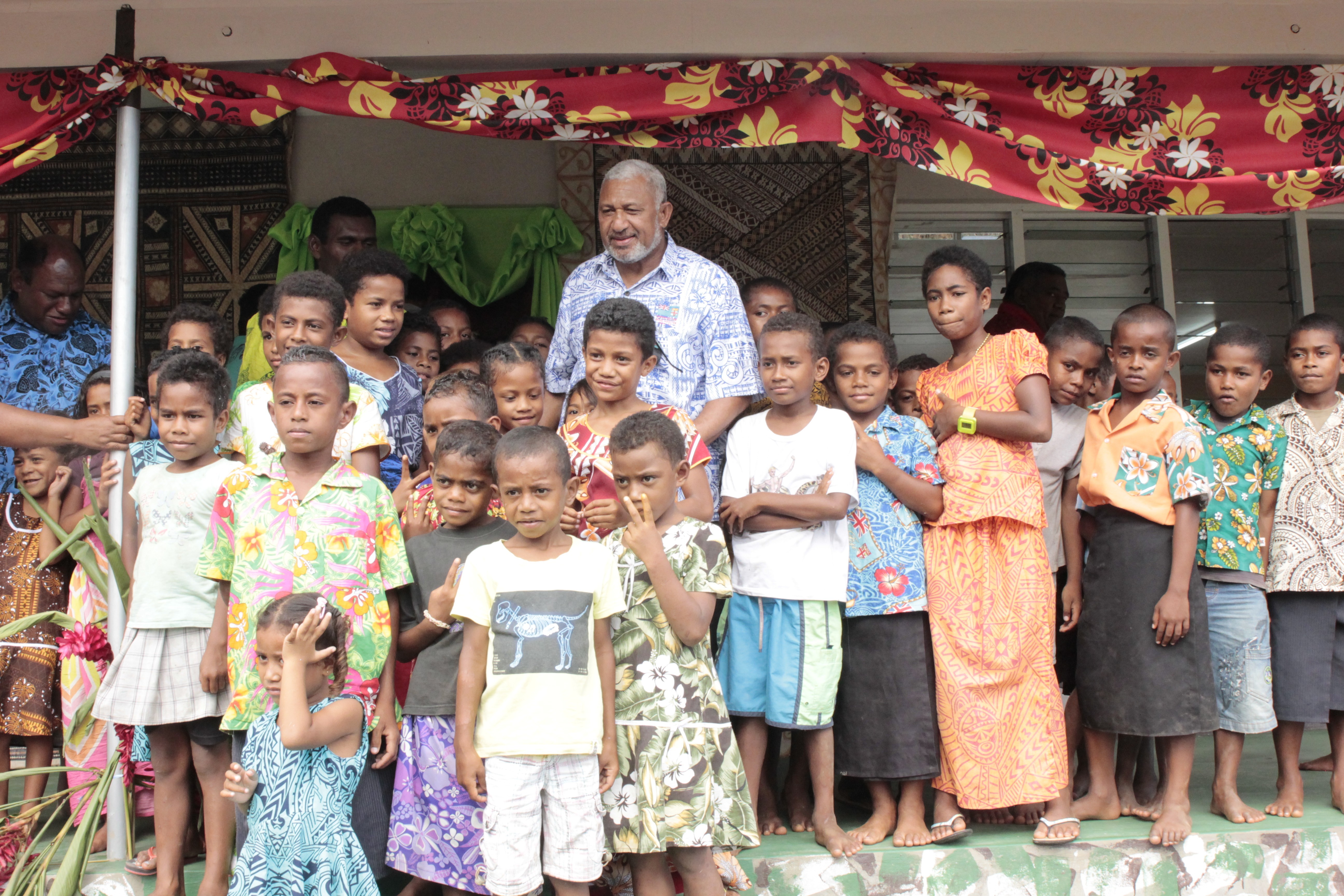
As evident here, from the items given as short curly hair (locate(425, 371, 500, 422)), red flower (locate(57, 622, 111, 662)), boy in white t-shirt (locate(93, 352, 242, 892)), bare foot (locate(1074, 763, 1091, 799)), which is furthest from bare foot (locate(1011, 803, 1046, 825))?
red flower (locate(57, 622, 111, 662))

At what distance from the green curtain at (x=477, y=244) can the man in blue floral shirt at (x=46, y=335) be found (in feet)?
4.27

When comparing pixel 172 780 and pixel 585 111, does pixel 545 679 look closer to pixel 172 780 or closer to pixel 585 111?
pixel 172 780

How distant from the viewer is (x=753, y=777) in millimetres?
3250

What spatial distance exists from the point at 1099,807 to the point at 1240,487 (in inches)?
44.5

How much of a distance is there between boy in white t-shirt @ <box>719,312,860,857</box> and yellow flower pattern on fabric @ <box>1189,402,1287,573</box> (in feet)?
4.08

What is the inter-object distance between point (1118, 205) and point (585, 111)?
1.92 m

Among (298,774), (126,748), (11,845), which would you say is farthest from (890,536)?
(11,845)

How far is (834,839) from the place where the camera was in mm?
3168

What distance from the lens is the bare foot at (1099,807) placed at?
348 centimetres

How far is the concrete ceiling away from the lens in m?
3.89

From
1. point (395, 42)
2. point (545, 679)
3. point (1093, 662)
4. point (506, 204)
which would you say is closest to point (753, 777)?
point (545, 679)

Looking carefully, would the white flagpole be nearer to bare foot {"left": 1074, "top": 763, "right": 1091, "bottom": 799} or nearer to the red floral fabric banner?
the red floral fabric banner

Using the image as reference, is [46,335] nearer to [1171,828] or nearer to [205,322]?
[205,322]

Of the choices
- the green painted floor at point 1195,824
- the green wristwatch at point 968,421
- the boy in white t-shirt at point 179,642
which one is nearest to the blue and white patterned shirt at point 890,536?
the green wristwatch at point 968,421
